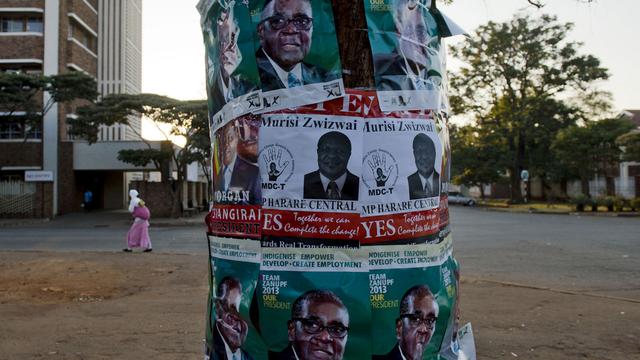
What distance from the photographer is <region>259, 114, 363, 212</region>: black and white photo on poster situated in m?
2.37

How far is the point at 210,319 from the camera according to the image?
8.93ft

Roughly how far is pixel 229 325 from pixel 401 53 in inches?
53.8

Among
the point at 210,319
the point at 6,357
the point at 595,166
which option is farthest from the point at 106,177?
the point at 210,319

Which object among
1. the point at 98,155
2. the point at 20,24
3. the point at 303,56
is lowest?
the point at 303,56

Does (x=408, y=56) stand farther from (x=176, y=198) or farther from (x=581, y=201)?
(x=581, y=201)

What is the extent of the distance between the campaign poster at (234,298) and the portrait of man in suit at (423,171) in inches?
27.4

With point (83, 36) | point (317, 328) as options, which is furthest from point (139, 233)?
point (83, 36)

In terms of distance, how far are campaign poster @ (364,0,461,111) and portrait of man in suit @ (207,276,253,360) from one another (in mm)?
994

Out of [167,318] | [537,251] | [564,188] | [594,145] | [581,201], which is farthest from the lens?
[564,188]

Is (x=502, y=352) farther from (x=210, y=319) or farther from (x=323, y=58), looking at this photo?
(x=323, y=58)

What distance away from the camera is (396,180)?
2424mm

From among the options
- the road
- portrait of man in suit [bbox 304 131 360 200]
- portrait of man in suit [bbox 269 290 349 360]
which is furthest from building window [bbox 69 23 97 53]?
portrait of man in suit [bbox 269 290 349 360]

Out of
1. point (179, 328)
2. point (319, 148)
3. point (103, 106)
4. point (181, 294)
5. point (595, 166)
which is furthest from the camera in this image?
point (595, 166)

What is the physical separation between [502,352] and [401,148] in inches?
135
